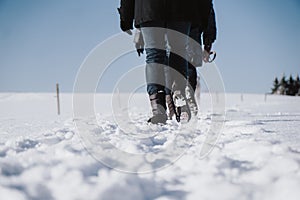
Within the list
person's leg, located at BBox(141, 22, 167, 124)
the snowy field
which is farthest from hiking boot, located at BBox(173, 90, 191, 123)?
the snowy field

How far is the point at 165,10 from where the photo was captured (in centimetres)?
240

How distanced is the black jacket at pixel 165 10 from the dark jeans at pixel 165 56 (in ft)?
0.19

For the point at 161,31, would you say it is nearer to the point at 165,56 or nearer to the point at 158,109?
the point at 165,56

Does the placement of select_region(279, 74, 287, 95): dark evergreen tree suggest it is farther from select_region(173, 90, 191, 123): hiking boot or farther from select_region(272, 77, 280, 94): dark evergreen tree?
select_region(173, 90, 191, 123): hiking boot

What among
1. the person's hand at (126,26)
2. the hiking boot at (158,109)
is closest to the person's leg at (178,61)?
the hiking boot at (158,109)

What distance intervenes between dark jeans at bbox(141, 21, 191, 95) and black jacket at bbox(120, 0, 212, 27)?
6cm

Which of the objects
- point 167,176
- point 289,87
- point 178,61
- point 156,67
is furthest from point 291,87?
point 167,176

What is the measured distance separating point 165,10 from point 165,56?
383 mm

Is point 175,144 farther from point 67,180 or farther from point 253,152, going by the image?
point 67,180

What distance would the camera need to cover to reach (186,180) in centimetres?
98

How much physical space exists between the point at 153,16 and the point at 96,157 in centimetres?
146

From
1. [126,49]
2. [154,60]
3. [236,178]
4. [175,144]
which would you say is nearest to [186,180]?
[236,178]

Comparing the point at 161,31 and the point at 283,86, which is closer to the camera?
the point at 161,31

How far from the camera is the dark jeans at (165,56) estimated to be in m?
2.48
